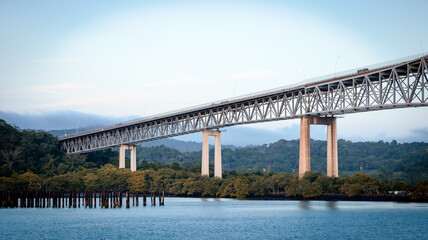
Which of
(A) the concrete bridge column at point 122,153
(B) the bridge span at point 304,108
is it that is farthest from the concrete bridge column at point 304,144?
(A) the concrete bridge column at point 122,153

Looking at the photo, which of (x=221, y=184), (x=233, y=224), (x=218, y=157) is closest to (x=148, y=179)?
(x=218, y=157)

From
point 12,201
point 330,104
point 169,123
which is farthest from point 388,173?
point 12,201

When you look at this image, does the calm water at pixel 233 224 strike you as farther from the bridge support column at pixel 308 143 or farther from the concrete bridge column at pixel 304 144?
the bridge support column at pixel 308 143

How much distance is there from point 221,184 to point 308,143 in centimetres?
2895

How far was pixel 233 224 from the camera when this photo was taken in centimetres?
6806

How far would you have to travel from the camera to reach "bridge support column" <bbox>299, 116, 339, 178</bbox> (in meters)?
98.2

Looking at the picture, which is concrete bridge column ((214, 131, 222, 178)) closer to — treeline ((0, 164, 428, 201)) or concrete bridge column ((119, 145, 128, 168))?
treeline ((0, 164, 428, 201))

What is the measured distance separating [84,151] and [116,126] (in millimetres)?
16791

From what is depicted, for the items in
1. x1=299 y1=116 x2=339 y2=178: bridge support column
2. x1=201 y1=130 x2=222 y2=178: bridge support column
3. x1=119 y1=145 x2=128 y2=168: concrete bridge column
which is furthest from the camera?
x1=119 y1=145 x2=128 y2=168: concrete bridge column

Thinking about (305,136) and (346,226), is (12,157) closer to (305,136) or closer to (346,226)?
(305,136)

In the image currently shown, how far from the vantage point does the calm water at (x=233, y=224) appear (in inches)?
2293

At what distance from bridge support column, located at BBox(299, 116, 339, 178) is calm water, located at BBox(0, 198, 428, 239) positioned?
13.2 m

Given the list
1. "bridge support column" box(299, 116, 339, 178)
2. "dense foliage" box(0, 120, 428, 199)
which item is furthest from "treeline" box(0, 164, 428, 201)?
"bridge support column" box(299, 116, 339, 178)

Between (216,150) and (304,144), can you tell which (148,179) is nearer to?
(216,150)
